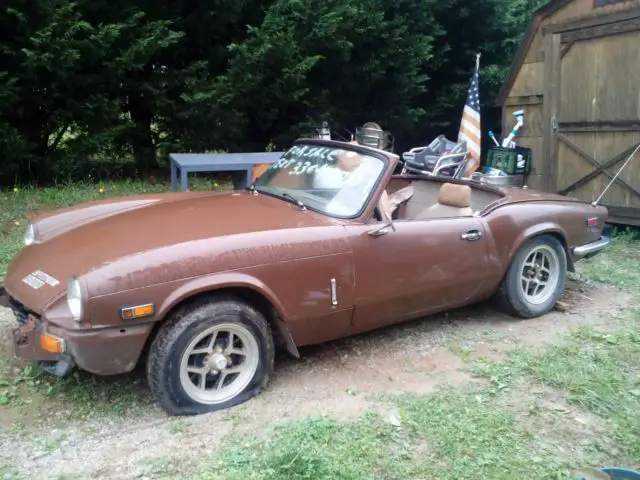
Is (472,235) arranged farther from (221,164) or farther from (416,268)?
(221,164)

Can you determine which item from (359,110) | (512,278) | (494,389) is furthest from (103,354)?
(359,110)

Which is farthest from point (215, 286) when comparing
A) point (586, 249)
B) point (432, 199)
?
point (586, 249)

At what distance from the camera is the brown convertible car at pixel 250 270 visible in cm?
310

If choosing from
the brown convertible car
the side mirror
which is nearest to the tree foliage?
the brown convertible car

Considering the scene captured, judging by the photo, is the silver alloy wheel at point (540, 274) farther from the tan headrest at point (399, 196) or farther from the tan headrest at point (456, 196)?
the tan headrest at point (399, 196)

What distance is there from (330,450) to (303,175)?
204cm

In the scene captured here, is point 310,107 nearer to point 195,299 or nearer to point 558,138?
point 558,138

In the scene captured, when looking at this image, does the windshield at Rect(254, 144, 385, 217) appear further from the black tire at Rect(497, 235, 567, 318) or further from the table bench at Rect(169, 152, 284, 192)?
the table bench at Rect(169, 152, 284, 192)

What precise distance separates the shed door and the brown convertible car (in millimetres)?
3746

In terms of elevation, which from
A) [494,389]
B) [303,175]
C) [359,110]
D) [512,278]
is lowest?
[494,389]

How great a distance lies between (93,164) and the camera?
9750 mm

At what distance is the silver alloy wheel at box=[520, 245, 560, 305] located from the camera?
4.98 m

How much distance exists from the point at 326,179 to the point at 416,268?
0.86 metres

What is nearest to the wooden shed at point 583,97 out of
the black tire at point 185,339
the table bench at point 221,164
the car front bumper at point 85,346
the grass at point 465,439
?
the table bench at point 221,164
